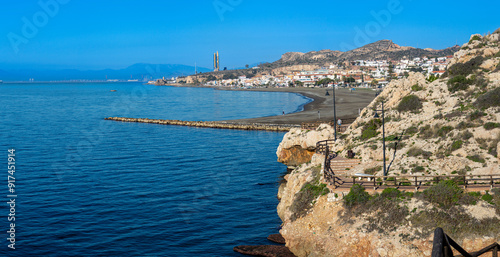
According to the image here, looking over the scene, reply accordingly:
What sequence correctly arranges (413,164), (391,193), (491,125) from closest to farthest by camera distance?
(391,193) → (413,164) → (491,125)

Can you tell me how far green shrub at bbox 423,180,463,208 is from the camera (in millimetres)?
23781

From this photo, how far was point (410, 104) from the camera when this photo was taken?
1529 inches

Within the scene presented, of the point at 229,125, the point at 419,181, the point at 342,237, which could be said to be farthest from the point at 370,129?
the point at 229,125

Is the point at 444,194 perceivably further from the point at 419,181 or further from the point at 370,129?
the point at 370,129

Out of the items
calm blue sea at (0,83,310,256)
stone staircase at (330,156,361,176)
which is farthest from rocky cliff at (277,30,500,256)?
calm blue sea at (0,83,310,256)

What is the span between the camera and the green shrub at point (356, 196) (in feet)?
82.4

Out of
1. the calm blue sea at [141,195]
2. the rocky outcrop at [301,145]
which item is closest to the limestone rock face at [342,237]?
the calm blue sea at [141,195]

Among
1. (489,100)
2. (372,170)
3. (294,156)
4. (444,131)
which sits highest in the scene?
(489,100)

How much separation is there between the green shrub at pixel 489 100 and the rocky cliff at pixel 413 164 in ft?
0.23

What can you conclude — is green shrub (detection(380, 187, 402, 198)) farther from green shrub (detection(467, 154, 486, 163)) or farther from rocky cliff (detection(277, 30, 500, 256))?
green shrub (detection(467, 154, 486, 163))

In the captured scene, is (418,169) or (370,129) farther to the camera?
(370,129)

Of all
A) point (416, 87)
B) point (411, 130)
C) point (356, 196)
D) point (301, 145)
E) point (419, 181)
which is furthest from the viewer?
point (301, 145)

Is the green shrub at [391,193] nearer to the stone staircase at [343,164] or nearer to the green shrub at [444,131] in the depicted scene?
the stone staircase at [343,164]

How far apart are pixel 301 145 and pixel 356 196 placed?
1839cm
